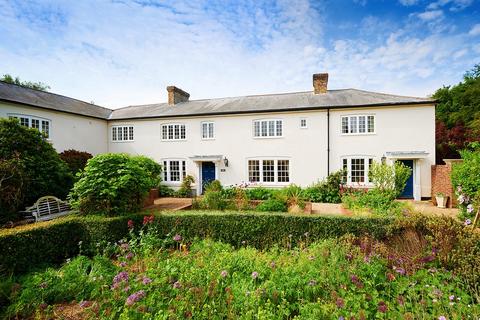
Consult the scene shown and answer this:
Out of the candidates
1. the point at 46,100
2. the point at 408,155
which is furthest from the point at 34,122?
the point at 408,155

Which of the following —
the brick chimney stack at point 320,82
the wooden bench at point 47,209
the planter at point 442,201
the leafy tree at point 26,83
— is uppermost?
the leafy tree at point 26,83

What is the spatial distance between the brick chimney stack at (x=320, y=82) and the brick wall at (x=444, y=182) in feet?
27.7

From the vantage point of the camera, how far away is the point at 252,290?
366 cm

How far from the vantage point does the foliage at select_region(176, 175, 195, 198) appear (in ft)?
50.8

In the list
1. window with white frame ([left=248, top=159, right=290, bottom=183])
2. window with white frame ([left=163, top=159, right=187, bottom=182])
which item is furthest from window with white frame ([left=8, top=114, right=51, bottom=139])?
window with white frame ([left=248, top=159, right=290, bottom=183])

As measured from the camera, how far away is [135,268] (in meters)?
4.84

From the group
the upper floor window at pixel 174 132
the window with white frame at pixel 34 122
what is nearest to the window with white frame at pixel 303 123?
the upper floor window at pixel 174 132

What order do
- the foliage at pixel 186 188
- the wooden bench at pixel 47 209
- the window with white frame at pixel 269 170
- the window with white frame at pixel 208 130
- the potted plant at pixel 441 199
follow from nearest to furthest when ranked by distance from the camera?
1. the wooden bench at pixel 47 209
2. the potted plant at pixel 441 199
3. the window with white frame at pixel 269 170
4. the foliage at pixel 186 188
5. the window with white frame at pixel 208 130

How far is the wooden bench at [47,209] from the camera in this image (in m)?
7.37

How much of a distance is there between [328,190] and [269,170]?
4072 mm

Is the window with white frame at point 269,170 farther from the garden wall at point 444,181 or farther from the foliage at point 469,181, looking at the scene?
the foliage at point 469,181

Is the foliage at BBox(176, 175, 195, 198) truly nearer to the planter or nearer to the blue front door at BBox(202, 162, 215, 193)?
the blue front door at BBox(202, 162, 215, 193)

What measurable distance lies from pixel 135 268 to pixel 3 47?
10.8 metres

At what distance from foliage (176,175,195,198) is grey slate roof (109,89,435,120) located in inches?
190
